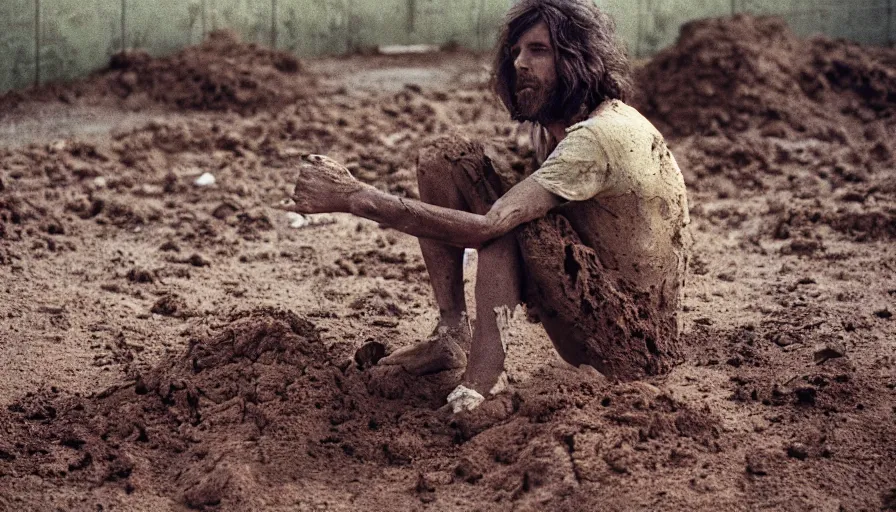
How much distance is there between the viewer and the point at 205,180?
6.02m

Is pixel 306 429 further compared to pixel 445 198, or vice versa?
pixel 445 198

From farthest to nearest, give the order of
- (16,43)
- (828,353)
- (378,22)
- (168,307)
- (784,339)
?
(378,22) → (16,43) → (168,307) → (784,339) → (828,353)

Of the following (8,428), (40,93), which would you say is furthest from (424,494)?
(40,93)

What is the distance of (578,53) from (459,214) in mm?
641

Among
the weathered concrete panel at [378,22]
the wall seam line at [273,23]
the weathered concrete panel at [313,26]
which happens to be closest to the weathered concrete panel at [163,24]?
the wall seam line at [273,23]

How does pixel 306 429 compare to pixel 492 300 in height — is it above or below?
below

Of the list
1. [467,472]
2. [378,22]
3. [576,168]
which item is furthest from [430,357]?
[378,22]

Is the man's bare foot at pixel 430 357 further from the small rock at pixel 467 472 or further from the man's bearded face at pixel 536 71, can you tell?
the man's bearded face at pixel 536 71

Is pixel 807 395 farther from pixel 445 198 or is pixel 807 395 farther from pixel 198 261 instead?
pixel 198 261

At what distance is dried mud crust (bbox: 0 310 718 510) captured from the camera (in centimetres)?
323

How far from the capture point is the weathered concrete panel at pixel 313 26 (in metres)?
7.78

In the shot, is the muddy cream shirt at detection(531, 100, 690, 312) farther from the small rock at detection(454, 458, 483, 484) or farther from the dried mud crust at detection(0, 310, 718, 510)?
the small rock at detection(454, 458, 483, 484)

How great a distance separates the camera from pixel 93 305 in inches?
182

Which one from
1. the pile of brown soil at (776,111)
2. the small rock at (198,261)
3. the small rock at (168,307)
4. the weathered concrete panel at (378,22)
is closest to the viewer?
the small rock at (168,307)
